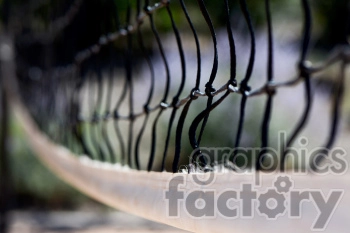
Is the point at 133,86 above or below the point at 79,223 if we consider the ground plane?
above

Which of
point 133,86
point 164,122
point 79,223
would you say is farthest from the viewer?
point 79,223

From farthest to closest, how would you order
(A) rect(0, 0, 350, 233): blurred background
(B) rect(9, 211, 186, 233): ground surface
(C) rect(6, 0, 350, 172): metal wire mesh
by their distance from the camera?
(B) rect(9, 211, 186, 233): ground surface → (A) rect(0, 0, 350, 233): blurred background → (C) rect(6, 0, 350, 172): metal wire mesh

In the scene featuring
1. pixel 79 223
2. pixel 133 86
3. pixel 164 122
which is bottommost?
pixel 79 223

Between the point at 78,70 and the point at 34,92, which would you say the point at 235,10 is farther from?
the point at 78,70

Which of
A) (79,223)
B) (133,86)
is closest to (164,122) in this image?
(79,223)

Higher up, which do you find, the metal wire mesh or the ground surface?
the metal wire mesh

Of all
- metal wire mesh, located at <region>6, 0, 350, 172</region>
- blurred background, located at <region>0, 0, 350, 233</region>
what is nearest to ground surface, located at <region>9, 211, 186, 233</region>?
blurred background, located at <region>0, 0, 350, 233</region>

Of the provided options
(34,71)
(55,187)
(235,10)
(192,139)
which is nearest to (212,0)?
(235,10)

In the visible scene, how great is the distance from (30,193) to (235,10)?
217 cm

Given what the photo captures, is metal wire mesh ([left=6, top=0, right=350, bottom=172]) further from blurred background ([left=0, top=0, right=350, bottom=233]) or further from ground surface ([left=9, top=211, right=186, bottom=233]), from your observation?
ground surface ([left=9, top=211, right=186, bottom=233])

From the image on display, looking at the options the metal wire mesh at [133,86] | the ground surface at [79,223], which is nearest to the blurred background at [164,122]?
the ground surface at [79,223]

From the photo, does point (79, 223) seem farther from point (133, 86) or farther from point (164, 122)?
point (133, 86)

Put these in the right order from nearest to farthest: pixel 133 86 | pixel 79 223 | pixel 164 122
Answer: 1. pixel 133 86
2. pixel 164 122
3. pixel 79 223

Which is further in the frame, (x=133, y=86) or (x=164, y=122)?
(x=164, y=122)
